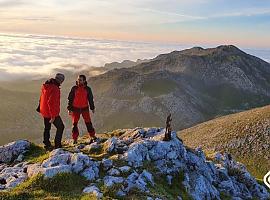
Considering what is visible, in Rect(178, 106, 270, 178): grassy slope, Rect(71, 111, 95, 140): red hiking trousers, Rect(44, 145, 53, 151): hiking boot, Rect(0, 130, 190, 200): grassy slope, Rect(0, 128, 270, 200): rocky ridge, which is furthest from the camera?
Rect(178, 106, 270, 178): grassy slope

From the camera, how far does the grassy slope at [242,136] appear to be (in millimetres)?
89062

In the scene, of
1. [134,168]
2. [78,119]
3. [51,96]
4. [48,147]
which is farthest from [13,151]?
[134,168]

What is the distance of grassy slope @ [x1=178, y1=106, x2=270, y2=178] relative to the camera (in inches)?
3506

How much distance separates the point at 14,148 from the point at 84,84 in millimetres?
7194

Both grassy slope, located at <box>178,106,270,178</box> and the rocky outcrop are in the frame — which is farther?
grassy slope, located at <box>178,106,270,178</box>

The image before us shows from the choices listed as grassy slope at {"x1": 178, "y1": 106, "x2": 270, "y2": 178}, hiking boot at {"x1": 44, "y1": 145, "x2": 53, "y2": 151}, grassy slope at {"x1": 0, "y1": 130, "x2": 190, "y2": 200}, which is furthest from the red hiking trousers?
grassy slope at {"x1": 178, "y1": 106, "x2": 270, "y2": 178}

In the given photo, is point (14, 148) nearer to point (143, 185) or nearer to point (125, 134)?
point (125, 134)

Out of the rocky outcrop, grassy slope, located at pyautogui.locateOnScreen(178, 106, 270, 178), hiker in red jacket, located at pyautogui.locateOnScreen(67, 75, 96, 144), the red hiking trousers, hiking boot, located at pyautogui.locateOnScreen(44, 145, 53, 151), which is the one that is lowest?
grassy slope, located at pyautogui.locateOnScreen(178, 106, 270, 178)

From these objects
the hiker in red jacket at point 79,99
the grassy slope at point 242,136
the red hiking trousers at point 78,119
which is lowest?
the grassy slope at point 242,136

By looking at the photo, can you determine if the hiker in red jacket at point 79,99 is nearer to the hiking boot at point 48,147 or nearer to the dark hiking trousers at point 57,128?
the dark hiking trousers at point 57,128

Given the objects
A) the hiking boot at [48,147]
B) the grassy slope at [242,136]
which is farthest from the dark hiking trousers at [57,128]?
the grassy slope at [242,136]

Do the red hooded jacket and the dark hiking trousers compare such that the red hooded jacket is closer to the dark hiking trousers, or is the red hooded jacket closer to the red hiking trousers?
the dark hiking trousers

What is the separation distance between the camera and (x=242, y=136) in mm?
97938

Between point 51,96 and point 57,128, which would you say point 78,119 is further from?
point 51,96
